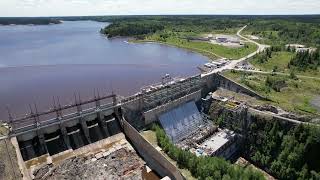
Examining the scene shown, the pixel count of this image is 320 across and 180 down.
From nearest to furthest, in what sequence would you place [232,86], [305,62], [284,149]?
[284,149] → [232,86] → [305,62]

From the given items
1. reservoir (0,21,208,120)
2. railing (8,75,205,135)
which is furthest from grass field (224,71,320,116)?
reservoir (0,21,208,120)

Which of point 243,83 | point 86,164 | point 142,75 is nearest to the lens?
point 86,164

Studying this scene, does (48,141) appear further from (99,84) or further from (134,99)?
(99,84)

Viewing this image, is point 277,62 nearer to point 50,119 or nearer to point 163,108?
point 163,108

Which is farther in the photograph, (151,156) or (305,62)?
(305,62)

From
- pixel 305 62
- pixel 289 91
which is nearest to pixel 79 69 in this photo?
pixel 289 91

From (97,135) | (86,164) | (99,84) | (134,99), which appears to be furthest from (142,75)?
(86,164)

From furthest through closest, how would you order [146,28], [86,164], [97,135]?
[146,28] → [97,135] → [86,164]
